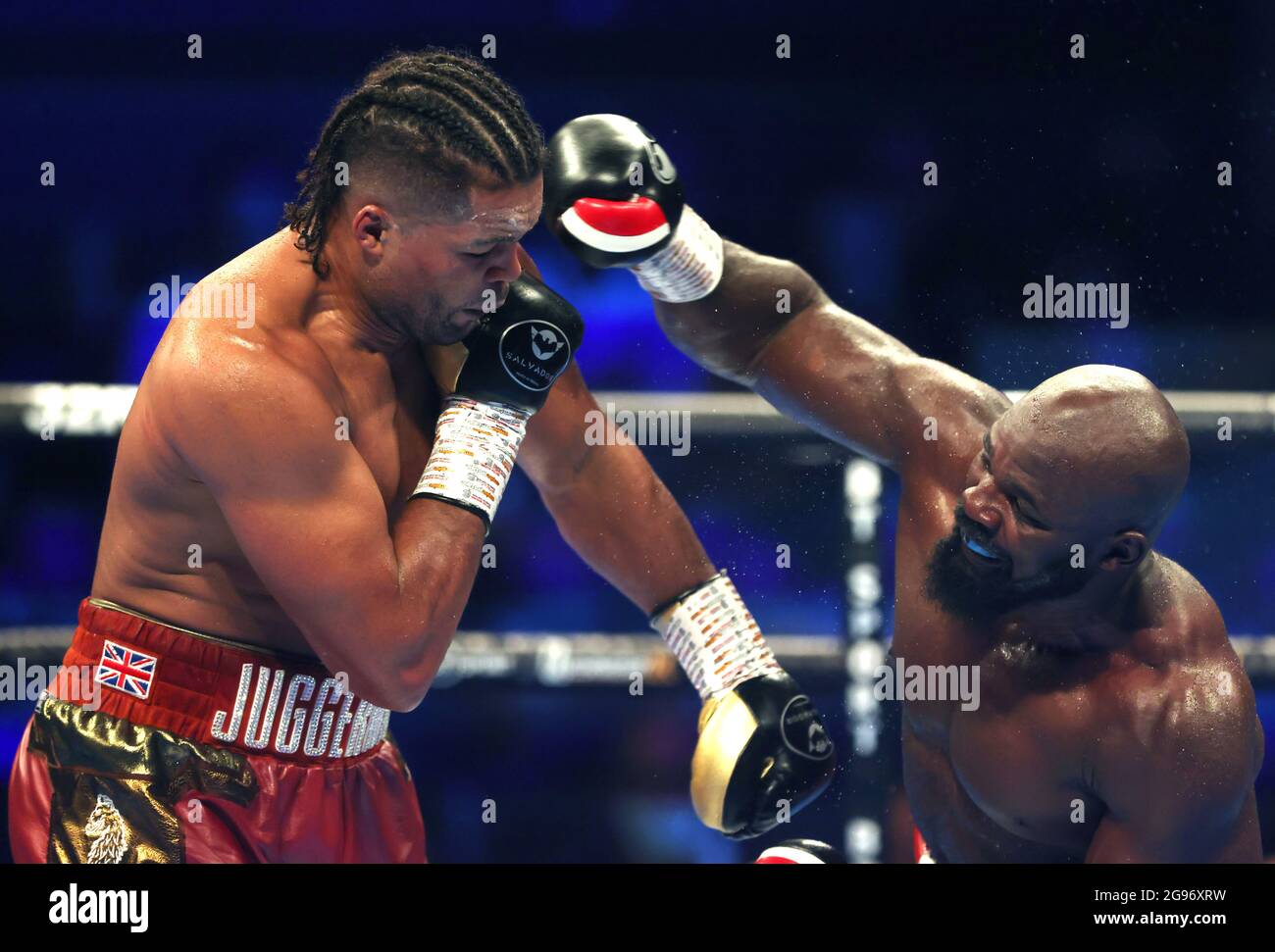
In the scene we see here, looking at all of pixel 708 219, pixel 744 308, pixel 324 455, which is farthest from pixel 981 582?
pixel 708 219

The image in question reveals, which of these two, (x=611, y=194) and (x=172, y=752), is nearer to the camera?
(x=172, y=752)

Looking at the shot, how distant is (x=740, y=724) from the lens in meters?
2.28

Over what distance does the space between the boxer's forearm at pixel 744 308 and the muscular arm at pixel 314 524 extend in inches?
36.2

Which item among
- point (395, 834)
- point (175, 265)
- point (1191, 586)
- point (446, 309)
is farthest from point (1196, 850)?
point (175, 265)

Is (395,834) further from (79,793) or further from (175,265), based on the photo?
(175,265)

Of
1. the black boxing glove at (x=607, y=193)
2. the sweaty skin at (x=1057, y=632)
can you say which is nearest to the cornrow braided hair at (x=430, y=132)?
the black boxing glove at (x=607, y=193)

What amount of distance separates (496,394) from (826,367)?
79 centimetres

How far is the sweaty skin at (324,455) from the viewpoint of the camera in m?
1.79

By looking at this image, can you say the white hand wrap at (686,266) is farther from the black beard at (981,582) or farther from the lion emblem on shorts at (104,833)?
the lion emblem on shorts at (104,833)

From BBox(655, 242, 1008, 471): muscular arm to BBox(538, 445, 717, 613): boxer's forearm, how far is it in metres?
0.39

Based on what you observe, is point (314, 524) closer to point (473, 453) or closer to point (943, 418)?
point (473, 453)

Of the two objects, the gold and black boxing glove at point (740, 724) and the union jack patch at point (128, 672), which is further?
the gold and black boxing glove at point (740, 724)

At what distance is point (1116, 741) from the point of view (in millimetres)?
2188

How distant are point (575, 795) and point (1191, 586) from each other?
1.58 metres
